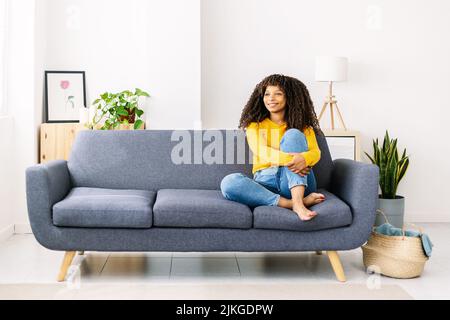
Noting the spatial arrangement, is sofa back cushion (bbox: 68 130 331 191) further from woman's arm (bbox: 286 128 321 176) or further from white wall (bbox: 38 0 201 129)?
white wall (bbox: 38 0 201 129)

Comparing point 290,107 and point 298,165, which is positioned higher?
point 290,107

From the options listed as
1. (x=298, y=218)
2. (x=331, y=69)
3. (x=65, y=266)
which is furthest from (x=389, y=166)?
(x=65, y=266)

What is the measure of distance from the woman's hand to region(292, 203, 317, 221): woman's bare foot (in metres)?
0.20

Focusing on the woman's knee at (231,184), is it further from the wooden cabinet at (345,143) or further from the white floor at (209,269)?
the wooden cabinet at (345,143)

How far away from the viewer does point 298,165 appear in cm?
321

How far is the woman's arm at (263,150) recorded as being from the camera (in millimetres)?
3250

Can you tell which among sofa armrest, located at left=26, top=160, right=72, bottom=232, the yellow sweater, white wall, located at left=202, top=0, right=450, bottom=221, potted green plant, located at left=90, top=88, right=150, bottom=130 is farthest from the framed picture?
the yellow sweater

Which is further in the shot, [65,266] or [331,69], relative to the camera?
[331,69]

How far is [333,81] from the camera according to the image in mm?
4855

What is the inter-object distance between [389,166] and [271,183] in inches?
69.2

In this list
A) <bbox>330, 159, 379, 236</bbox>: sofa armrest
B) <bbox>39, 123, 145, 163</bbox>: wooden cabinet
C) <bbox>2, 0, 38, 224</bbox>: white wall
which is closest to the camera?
<bbox>330, 159, 379, 236</bbox>: sofa armrest

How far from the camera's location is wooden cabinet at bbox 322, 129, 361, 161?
4789mm

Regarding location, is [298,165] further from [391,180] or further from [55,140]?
[55,140]

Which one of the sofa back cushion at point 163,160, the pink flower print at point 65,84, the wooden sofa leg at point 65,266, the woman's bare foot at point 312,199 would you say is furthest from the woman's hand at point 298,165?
the pink flower print at point 65,84
